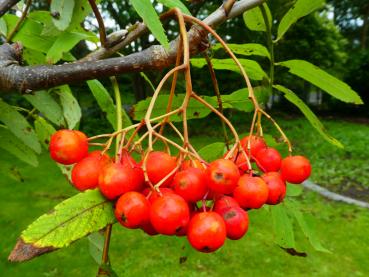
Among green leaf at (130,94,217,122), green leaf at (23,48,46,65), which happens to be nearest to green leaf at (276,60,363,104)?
green leaf at (130,94,217,122)

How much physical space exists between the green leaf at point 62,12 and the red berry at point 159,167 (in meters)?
0.54

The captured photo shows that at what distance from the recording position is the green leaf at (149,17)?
2.59 ft

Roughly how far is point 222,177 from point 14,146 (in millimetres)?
1092

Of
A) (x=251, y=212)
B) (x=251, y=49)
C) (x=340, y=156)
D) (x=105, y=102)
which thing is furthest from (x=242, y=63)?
(x=340, y=156)

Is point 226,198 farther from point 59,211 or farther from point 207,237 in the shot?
point 59,211

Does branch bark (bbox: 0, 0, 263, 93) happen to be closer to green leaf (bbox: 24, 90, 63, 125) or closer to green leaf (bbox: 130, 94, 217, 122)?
green leaf (bbox: 130, 94, 217, 122)

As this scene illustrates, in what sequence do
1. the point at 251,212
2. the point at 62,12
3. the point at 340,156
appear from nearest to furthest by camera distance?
the point at 62,12 → the point at 251,212 → the point at 340,156

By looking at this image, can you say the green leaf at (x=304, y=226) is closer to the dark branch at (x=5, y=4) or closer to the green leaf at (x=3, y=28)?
the dark branch at (x=5, y=4)

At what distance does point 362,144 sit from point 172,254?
6.98 meters

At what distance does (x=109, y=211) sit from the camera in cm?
79

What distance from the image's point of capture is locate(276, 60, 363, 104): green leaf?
1.21 meters

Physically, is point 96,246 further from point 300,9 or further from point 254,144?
point 300,9

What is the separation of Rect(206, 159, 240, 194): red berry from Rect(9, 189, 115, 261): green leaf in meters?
0.18

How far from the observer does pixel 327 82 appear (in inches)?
48.6
